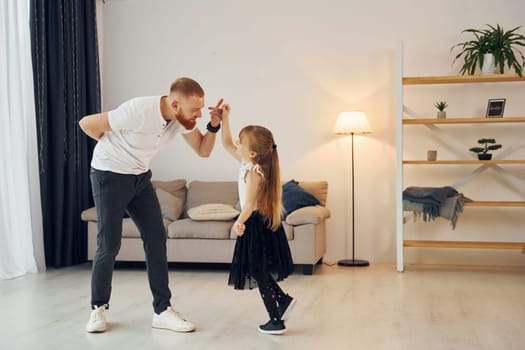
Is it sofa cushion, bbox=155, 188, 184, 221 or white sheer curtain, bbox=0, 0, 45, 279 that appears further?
sofa cushion, bbox=155, 188, 184, 221

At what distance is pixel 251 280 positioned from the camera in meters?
3.56

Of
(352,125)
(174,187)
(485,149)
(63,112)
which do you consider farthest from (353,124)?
(63,112)

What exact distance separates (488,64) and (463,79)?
0.76 ft

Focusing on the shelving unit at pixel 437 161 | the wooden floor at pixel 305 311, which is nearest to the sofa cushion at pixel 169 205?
the wooden floor at pixel 305 311

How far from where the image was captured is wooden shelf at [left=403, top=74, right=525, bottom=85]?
18.0 feet

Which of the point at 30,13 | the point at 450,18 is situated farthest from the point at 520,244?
the point at 30,13

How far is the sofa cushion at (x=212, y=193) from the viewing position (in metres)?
6.02

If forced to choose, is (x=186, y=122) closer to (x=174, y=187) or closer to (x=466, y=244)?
(x=174, y=187)

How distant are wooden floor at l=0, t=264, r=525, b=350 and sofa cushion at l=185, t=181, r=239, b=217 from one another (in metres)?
0.65

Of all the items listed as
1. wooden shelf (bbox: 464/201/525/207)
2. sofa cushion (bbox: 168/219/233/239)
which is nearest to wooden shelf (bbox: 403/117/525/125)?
wooden shelf (bbox: 464/201/525/207)

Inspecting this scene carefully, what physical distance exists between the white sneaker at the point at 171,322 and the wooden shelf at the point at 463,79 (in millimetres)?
2986

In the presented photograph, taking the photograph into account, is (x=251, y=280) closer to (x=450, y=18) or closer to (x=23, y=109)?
(x=23, y=109)

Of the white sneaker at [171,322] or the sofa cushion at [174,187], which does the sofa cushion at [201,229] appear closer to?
the sofa cushion at [174,187]

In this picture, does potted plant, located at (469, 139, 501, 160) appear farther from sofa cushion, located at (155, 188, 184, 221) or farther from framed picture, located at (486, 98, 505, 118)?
sofa cushion, located at (155, 188, 184, 221)
